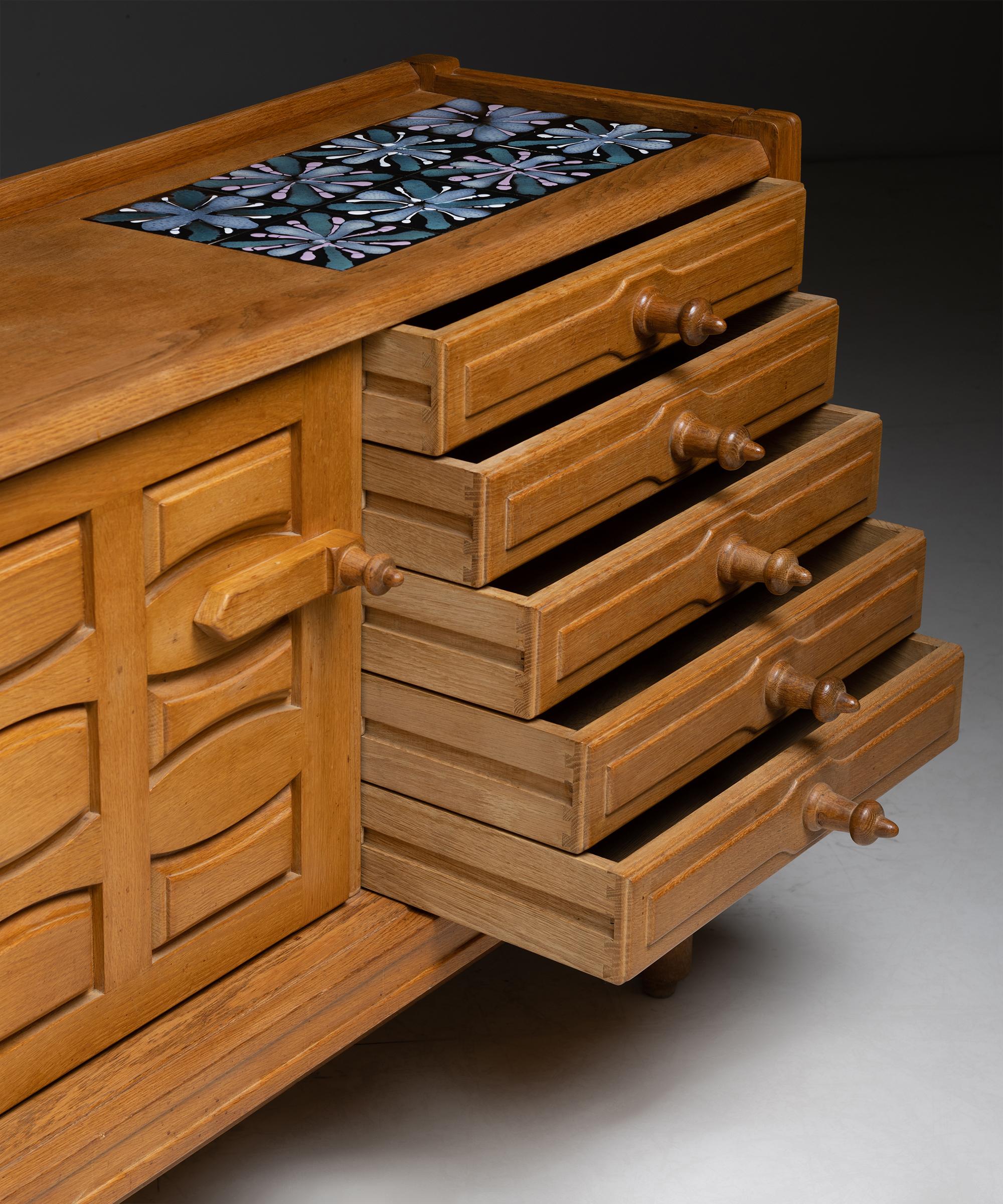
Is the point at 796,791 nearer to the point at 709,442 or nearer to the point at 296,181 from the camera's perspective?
the point at 709,442

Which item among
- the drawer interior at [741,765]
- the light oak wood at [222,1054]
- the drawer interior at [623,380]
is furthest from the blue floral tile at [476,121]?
the light oak wood at [222,1054]

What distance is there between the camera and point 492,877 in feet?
4.65

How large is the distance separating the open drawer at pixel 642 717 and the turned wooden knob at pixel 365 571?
124mm

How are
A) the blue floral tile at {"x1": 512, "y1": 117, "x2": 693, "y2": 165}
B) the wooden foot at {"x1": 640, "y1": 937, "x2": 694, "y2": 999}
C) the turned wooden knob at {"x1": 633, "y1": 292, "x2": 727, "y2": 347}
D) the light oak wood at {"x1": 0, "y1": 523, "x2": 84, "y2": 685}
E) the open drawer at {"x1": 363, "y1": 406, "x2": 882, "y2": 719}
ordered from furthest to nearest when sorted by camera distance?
Answer: 1. the wooden foot at {"x1": 640, "y1": 937, "x2": 694, "y2": 999}
2. the blue floral tile at {"x1": 512, "y1": 117, "x2": 693, "y2": 165}
3. the turned wooden knob at {"x1": 633, "y1": 292, "x2": 727, "y2": 347}
4. the open drawer at {"x1": 363, "y1": 406, "x2": 882, "y2": 719}
5. the light oak wood at {"x1": 0, "y1": 523, "x2": 84, "y2": 685}

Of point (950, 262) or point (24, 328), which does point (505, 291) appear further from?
point (950, 262)

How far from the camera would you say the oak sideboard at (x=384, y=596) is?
121cm

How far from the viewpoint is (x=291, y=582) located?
1.29 meters

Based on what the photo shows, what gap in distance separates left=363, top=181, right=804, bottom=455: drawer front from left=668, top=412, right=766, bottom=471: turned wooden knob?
0.07m

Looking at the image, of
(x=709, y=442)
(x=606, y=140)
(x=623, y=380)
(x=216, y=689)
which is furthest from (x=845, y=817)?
(x=606, y=140)

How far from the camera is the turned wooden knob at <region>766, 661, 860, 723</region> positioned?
1.48 metres

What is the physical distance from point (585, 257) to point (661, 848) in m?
0.55

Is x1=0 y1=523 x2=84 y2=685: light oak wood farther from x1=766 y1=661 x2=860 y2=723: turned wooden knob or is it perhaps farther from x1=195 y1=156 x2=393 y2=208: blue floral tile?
x1=766 y1=661 x2=860 y2=723: turned wooden knob

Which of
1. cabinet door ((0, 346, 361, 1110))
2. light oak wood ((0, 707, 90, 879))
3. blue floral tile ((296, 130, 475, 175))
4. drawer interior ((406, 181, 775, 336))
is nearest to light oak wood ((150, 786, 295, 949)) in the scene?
cabinet door ((0, 346, 361, 1110))

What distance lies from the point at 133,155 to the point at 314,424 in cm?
43
